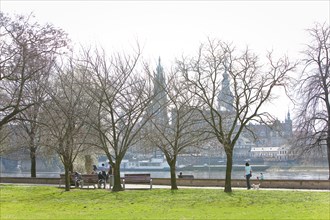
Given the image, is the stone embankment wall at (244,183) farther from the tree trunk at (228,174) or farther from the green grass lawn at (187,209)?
the green grass lawn at (187,209)

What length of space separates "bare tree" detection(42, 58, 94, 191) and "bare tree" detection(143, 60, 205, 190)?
3842 mm

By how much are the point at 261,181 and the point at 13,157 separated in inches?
1093

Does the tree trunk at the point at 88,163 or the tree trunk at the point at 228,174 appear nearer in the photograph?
the tree trunk at the point at 228,174

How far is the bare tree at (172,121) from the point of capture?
86.0 feet

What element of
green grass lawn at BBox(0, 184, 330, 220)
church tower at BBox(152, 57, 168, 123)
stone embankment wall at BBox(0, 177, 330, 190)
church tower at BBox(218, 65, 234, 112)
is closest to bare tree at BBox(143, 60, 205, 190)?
church tower at BBox(152, 57, 168, 123)

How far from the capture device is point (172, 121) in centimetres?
2898

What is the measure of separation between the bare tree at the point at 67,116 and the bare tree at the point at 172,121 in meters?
3.84

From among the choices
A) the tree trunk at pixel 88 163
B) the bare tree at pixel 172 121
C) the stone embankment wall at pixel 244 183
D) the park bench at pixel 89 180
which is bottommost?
the stone embankment wall at pixel 244 183

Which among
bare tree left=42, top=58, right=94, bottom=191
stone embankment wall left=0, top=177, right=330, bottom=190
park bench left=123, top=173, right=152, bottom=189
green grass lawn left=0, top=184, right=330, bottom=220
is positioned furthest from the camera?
park bench left=123, top=173, right=152, bottom=189

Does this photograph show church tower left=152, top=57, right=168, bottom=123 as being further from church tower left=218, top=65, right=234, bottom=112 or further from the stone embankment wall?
the stone embankment wall

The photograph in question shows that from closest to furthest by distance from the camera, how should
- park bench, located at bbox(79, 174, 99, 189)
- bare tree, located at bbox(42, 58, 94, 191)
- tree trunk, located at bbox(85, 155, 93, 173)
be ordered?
bare tree, located at bbox(42, 58, 94, 191)
park bench, located at bbox(79, 174, 99, 189)
tree trunk, located at bbox(85, 155, 93, 173)

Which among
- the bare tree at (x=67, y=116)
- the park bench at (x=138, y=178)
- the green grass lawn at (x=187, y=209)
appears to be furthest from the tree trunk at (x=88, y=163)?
the green grass lawn at (x=187, y=209)

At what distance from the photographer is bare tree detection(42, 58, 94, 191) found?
25.0m

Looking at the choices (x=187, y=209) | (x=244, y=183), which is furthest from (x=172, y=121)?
(x=187, y=209)
